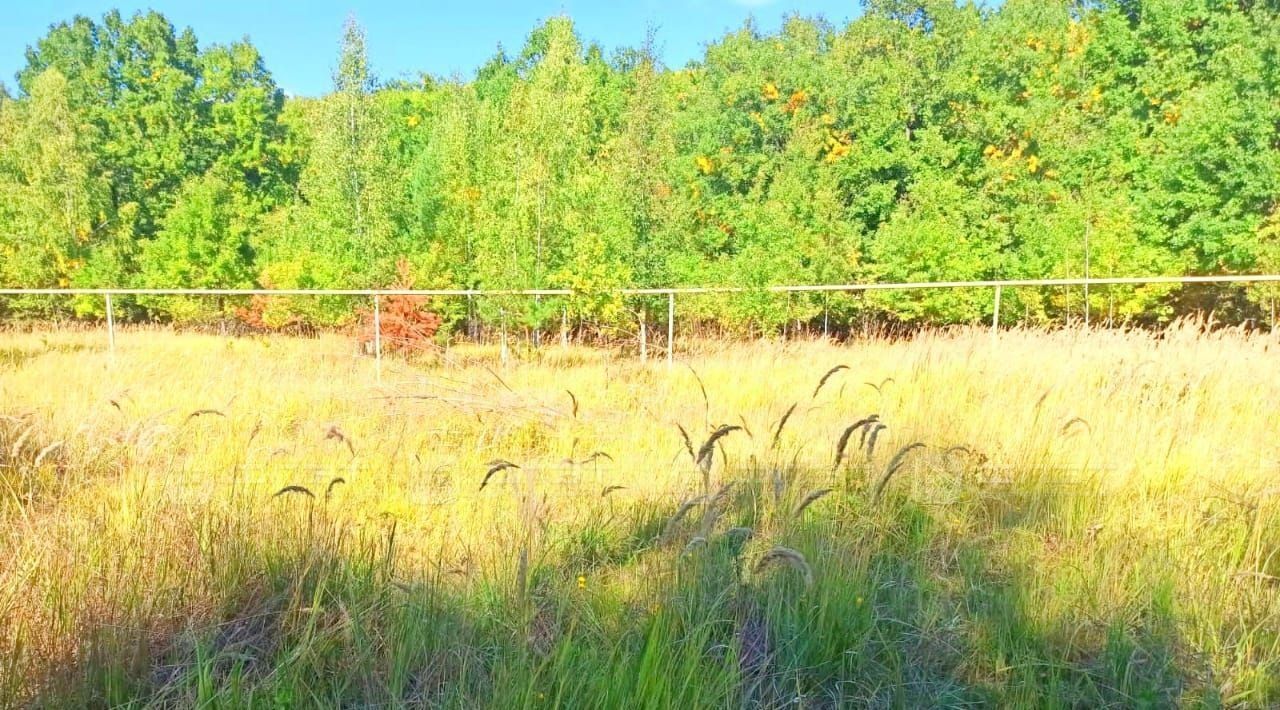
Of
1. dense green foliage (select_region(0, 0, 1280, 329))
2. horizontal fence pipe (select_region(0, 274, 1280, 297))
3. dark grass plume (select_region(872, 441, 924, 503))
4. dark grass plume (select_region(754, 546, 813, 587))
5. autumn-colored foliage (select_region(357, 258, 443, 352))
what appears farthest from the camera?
dense green foliage (select_region(0, 0, 1280, 329))

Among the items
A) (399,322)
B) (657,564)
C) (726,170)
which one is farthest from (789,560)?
(726,170)

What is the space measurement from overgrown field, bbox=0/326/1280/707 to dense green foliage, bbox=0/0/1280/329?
8928 mm

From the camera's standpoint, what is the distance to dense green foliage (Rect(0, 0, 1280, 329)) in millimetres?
16281

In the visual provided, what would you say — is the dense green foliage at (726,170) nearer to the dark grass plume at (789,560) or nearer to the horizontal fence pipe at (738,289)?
the horizontal fence pipe at (738,289)

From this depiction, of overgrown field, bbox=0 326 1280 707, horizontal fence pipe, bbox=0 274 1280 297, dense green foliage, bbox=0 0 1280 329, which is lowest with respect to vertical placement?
overgrown field, bbox=0 326 1280 707

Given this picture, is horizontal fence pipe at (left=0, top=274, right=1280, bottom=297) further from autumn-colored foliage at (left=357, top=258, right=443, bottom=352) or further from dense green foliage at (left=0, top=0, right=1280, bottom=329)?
autumn-colored foliage at (left=357, top=258, right=443, bottom=352)

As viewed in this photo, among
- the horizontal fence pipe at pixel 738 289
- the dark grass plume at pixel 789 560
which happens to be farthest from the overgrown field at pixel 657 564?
the horizontal fence pipe at pixel 738 289

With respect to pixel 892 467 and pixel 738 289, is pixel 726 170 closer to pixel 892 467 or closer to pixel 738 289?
pixel 738 289

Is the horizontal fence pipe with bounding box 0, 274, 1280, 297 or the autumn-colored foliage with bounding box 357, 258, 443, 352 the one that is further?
the autumn-colored foliage with bounding box 357, 258, 443, 352

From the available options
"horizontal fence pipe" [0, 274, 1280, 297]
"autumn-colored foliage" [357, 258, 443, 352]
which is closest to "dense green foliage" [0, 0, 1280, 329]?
"horizontal fence pipe" [0, 274, 1280, 297]

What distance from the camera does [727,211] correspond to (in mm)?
27781

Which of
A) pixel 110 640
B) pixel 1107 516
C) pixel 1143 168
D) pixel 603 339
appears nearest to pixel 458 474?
pixel 110 640

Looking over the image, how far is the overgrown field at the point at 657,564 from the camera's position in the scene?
7.20 feet

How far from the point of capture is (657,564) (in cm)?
284
